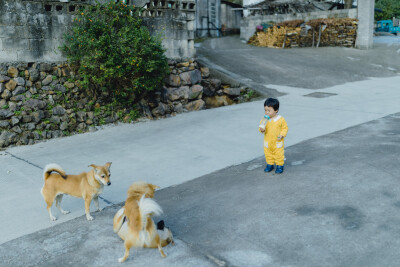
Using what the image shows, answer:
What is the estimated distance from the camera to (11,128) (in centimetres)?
843

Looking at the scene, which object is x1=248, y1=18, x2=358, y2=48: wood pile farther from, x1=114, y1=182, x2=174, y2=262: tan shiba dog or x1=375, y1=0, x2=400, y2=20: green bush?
x1=114, y1=182, x2=174, y2=262: tan shiba dog

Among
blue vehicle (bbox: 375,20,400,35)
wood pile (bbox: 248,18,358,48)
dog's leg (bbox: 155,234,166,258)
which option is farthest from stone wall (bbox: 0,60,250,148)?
blue vehicle (bbox: 375,20,400,35)

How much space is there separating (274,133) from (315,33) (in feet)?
57.7

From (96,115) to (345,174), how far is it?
605cm

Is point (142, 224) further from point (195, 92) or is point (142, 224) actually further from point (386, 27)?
point (386, 27)

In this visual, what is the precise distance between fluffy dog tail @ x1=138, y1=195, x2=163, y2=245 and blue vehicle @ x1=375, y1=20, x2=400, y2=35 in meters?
32.6

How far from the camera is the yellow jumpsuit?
18.8 ft

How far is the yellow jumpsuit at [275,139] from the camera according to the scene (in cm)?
573

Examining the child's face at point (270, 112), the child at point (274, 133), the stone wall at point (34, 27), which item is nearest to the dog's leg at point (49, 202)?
the child at point (274, 133)

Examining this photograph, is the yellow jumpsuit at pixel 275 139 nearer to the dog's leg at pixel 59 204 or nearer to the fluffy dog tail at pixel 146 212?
the fluffy dog tail at pixel 146 212

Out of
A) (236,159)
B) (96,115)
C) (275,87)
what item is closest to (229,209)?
(236,159)

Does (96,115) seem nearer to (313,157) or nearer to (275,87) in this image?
(313,157)

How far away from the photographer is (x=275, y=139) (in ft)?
19.0

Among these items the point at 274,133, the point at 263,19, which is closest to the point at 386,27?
the point at 263,19
